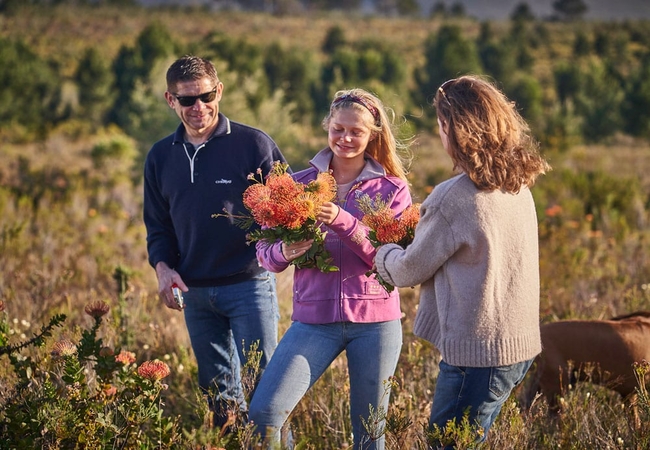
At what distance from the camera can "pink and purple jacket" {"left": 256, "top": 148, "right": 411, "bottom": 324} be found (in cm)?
262

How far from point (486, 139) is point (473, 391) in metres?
0.83

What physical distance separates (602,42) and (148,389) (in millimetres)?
60061

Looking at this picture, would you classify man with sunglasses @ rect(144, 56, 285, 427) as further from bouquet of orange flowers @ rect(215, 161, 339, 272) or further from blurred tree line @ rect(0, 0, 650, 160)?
blurred tree line @ rect(0, 0, 650, 160)

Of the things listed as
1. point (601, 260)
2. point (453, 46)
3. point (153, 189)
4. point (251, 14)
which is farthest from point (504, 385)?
point (251, 14)

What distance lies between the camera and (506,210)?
2.25 metres

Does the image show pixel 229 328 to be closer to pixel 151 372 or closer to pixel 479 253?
pixel 151 372

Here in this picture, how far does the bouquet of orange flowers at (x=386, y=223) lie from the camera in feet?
8.23

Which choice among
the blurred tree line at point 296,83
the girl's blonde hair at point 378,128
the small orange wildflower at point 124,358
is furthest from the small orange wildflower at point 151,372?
the blurred tree line at point 296,83

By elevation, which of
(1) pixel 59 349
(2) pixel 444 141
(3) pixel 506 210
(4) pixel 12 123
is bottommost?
(1) pixel 59 349

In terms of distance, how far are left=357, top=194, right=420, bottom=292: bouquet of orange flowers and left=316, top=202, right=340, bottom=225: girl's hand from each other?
0.39ft

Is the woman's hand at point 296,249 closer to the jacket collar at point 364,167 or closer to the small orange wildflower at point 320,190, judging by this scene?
the small orange wildflower at point 320,190

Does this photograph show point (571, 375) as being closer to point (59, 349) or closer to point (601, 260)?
point (59, 349)

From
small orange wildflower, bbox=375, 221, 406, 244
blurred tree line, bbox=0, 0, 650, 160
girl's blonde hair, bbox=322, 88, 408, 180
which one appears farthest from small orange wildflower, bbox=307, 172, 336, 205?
blurred tree line, bbox=0, 0, 650, 160

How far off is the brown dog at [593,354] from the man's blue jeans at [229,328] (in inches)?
57.5
